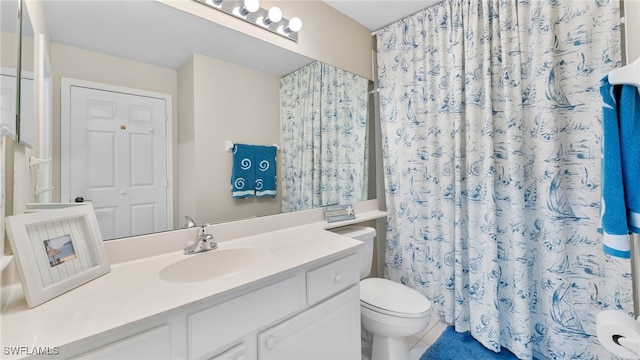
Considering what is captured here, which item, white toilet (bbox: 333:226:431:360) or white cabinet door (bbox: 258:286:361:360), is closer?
white cabinet door (bbox: 258:286:361:360)

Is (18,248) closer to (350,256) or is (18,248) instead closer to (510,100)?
(350,256)

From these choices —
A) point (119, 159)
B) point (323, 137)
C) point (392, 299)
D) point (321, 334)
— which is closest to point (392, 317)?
point (392, 299)

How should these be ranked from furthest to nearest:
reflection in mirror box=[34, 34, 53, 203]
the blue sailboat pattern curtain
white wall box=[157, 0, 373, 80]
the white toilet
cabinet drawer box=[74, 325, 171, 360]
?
1. the blue sailboat pattern curtain
2. white wall box=[157, 0, 373, 80]
3. the white toilet
4. reflection in mirror box=[34, 34, 53, 203]
5. cabinet drawer box=[74, 325, 171, 360]

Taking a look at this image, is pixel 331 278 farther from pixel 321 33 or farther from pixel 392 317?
pixel 321 33

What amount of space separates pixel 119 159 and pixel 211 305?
0.74 metres

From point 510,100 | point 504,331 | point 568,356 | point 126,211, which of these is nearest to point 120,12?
point 126,211

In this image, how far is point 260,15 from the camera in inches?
57.0

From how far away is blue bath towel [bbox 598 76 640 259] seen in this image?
74 cm

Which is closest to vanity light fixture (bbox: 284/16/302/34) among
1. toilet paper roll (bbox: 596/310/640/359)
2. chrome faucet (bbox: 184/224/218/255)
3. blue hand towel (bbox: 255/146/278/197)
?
blue hand towel (bbox: 255/146/278/197)

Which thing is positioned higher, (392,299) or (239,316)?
(239,316)

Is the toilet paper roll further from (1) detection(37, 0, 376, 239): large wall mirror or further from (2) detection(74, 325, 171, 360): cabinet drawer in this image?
(1) detection(37, 0, 376, 239): large wall mirror

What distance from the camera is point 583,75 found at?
1.27 meters

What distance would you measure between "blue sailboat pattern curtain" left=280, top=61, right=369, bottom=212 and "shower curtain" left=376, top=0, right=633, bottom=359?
348 mm

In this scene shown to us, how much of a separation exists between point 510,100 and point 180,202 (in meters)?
1.89
